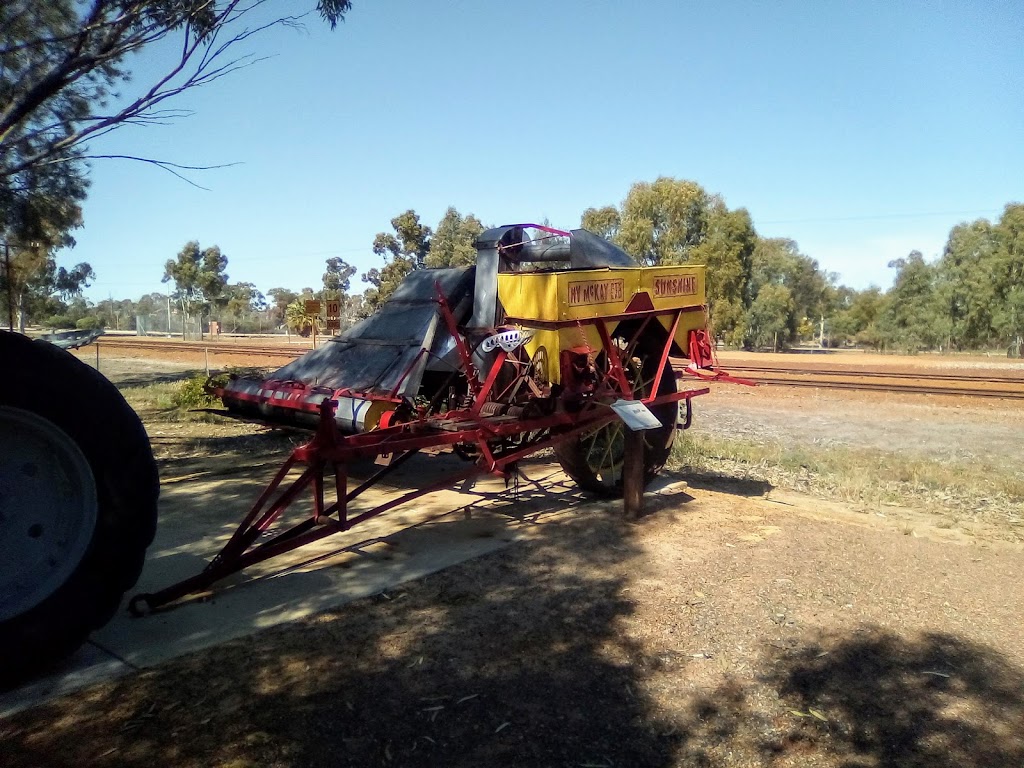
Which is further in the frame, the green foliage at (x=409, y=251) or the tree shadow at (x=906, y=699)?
the green foliage at (x=409, y=251)

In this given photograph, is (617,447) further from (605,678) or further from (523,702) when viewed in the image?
(523,702)

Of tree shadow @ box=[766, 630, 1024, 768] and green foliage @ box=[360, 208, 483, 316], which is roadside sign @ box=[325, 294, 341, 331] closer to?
tree shadow @ box=[766, 630, 1024, 768]

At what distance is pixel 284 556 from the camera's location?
533 centimetres

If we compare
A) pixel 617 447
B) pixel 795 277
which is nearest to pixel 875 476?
pixel 617 447

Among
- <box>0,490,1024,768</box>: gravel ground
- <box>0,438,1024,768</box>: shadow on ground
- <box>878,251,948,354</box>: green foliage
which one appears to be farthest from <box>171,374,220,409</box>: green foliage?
<box>878,251,948,354</box>: green foliage

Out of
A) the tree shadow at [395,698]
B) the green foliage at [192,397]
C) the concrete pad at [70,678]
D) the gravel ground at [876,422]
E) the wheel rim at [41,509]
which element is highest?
the wheel rim at [41,509]

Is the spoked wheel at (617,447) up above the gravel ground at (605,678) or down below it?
above

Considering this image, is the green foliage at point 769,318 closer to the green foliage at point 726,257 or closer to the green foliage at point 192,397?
the green foliage at point 726,257

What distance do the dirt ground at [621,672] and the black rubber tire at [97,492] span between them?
0.30 meters

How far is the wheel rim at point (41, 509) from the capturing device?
3.14 metres

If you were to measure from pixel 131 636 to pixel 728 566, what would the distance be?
3.65 m

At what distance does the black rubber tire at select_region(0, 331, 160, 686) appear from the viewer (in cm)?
306

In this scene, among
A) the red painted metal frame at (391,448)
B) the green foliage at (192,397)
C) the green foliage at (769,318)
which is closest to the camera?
the red painted metal frame at (391,448)

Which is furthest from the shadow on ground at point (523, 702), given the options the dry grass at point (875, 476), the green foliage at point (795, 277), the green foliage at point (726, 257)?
the green foliage at point (795, 277)
